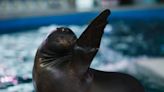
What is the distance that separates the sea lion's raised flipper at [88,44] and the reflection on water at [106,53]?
39 cm

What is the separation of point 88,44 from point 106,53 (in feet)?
3.49

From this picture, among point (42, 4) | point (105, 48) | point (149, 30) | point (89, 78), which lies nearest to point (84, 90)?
point (89, 78)

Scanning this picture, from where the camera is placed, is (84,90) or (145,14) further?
(145,14)

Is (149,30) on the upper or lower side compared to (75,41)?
lower

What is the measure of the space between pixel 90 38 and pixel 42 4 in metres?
2.53

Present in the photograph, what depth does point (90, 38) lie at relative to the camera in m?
0.72

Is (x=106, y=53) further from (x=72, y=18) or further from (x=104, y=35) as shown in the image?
(x=72, y=18)

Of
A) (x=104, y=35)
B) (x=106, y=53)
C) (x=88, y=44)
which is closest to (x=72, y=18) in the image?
(x=104, y=35)

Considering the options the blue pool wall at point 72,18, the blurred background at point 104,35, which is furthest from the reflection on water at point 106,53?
the blue pool wall at point 72,18

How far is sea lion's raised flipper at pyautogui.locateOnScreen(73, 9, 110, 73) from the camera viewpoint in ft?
2.35

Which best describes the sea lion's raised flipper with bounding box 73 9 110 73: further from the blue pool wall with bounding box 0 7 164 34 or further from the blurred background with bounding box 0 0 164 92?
the blue pool wall with bounding box 0 7 164 34

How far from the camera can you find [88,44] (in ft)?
2.36

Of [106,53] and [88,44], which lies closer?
[88,44]

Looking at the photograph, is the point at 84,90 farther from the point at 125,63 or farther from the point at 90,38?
the point at 125,63
